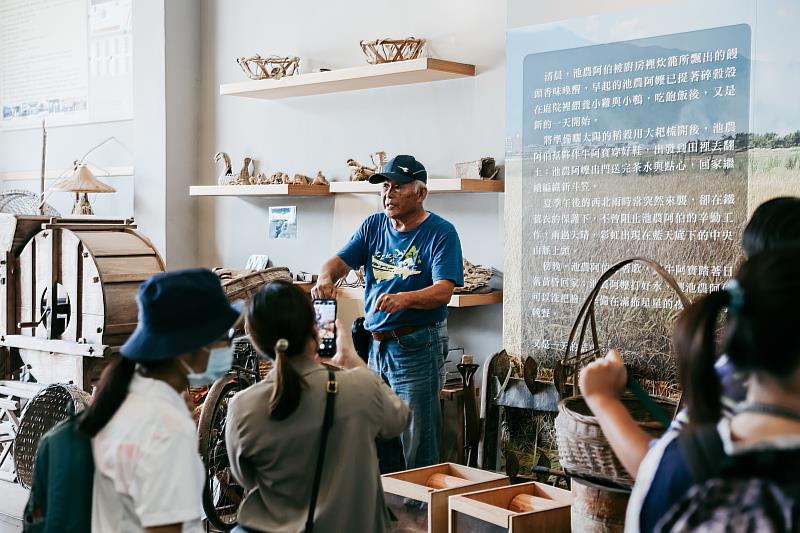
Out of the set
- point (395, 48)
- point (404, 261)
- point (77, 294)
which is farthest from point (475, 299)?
point (77, 294)

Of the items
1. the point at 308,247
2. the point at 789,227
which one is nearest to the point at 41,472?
the point at 789,227

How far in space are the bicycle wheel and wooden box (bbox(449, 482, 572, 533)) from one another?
1.35m

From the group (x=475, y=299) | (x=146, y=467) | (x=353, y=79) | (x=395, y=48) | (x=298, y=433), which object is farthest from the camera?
(x=353, y=79)

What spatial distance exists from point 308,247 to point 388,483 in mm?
2985

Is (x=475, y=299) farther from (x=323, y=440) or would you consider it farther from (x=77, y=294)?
(x=323, y=440)

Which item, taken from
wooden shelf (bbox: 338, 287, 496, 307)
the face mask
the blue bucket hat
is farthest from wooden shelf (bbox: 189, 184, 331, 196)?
the blue bucket hat

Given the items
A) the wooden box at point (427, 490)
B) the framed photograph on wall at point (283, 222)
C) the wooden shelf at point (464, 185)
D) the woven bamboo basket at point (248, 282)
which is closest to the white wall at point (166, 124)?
the framed photograph on wall at point (283, 222)

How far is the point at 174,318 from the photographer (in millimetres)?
2297

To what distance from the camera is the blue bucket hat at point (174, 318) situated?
7.45 feet

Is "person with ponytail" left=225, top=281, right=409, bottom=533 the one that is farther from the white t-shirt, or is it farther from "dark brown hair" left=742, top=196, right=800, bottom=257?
"dark brown hair" left=742, top=196, right=800, bottom=257

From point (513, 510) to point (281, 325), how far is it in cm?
166

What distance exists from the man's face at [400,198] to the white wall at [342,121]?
1196 mm

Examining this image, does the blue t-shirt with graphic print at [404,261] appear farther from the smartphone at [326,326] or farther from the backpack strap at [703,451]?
the backpack strap at [703,451]

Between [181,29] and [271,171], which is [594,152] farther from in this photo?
[181,29]
